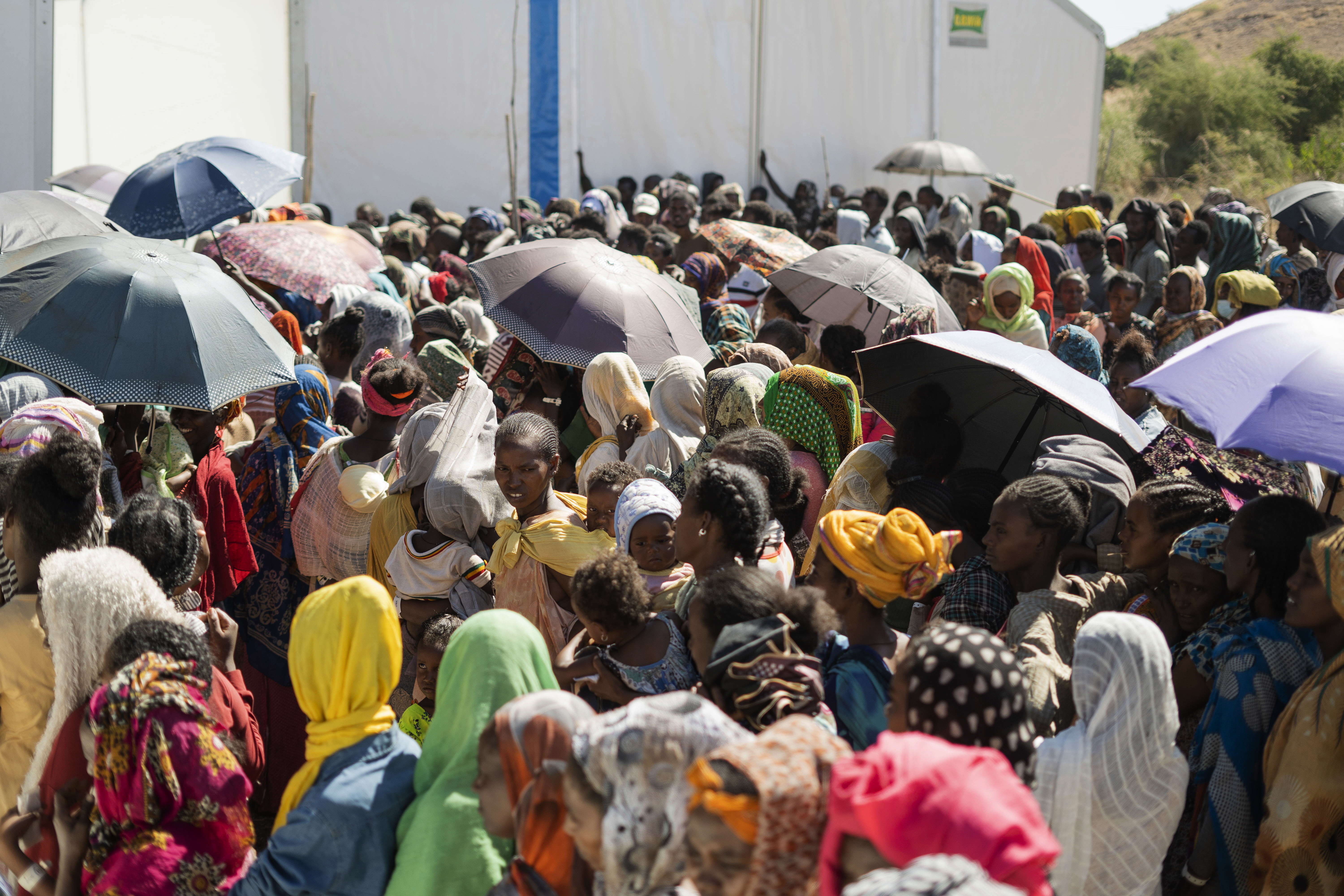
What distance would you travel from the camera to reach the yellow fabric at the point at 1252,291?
22.8ft

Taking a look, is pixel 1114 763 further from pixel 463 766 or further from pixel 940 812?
pixel 463 766

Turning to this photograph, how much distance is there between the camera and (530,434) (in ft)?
12.2

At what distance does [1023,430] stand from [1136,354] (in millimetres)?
1484

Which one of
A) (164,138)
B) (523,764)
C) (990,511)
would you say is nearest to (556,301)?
(990,511)

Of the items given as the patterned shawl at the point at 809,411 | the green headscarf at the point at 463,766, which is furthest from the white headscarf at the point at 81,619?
the patterned shawl at the point at 809,411

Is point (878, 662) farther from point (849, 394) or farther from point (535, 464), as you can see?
point (849, 394)

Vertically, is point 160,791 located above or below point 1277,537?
below

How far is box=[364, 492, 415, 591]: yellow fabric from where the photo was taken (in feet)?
13.4

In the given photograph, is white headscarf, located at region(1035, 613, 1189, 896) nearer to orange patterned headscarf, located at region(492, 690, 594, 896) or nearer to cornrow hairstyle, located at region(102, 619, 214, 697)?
orange patterned headscarf, located at region(492, 690, 594, 896)

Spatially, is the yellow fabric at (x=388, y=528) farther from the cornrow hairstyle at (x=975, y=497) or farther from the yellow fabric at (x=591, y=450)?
the cornrow hairstyle at (x=975, y=497)

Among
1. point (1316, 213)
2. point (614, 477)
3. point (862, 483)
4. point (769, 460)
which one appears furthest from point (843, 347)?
point (1316, 213)

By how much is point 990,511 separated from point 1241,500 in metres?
0.79

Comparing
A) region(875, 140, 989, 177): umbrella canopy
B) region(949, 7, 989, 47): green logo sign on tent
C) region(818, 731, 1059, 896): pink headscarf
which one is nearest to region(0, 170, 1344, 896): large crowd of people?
region(818, 731, 1059, 896): pink headscarf

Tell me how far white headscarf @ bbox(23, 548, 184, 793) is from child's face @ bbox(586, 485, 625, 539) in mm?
1404
